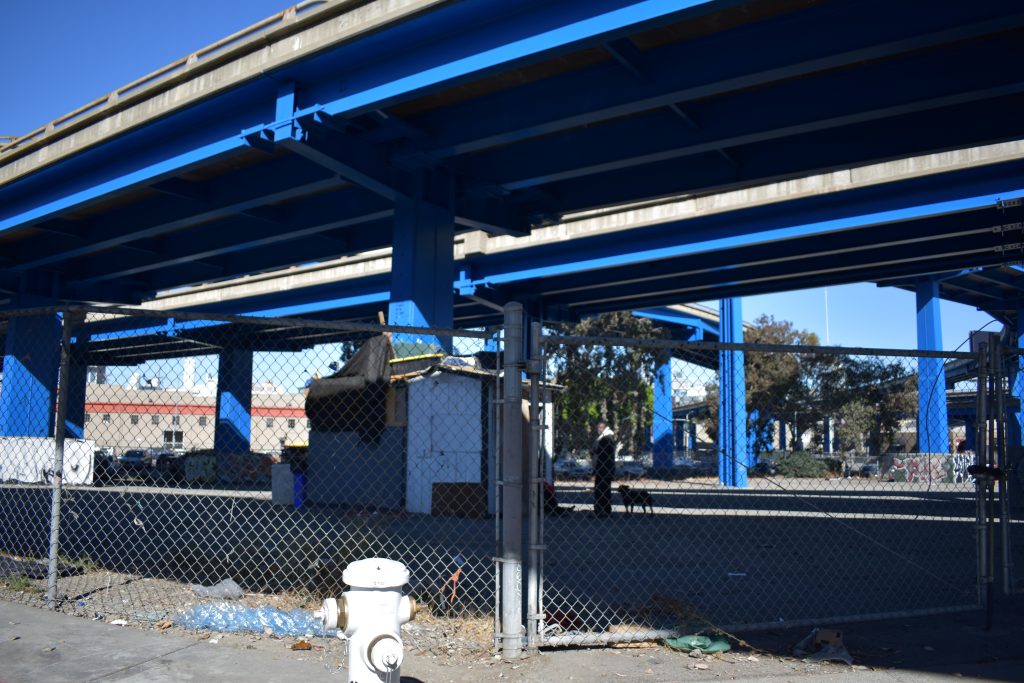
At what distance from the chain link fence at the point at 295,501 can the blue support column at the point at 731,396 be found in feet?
46.0

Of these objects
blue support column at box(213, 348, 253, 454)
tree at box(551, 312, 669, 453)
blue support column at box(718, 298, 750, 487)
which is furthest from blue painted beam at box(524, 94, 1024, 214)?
blue support column at box(213, 348, 253, 454)

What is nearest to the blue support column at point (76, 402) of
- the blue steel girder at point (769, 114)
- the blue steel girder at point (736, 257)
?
the blue steel girder at point (736, 257)

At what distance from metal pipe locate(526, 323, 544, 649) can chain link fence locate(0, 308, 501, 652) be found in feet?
1.03

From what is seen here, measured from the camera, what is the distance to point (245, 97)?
13.9 metres

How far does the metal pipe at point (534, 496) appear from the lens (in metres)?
5.31

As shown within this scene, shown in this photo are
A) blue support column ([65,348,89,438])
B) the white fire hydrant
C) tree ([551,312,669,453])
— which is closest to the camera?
the white fire hydrant

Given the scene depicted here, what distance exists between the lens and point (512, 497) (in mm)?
5262

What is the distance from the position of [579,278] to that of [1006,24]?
54.2ft

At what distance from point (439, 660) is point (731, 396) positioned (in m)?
26.0

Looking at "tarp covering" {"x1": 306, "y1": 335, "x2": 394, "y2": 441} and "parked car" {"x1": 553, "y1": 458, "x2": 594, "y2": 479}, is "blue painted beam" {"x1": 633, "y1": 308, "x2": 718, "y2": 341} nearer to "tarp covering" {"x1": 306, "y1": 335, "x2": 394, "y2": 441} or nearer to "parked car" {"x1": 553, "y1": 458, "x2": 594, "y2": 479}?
"parked car" {"x1": 553, "y1": 458, "x2": 594, "y2": 479}

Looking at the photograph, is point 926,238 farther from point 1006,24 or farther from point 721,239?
point 1006,24

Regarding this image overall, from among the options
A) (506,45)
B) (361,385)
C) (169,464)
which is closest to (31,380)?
(169,464)

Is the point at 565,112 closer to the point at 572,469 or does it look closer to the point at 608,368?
the point at 572,469

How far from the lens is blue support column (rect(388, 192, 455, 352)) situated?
15.5 meters
